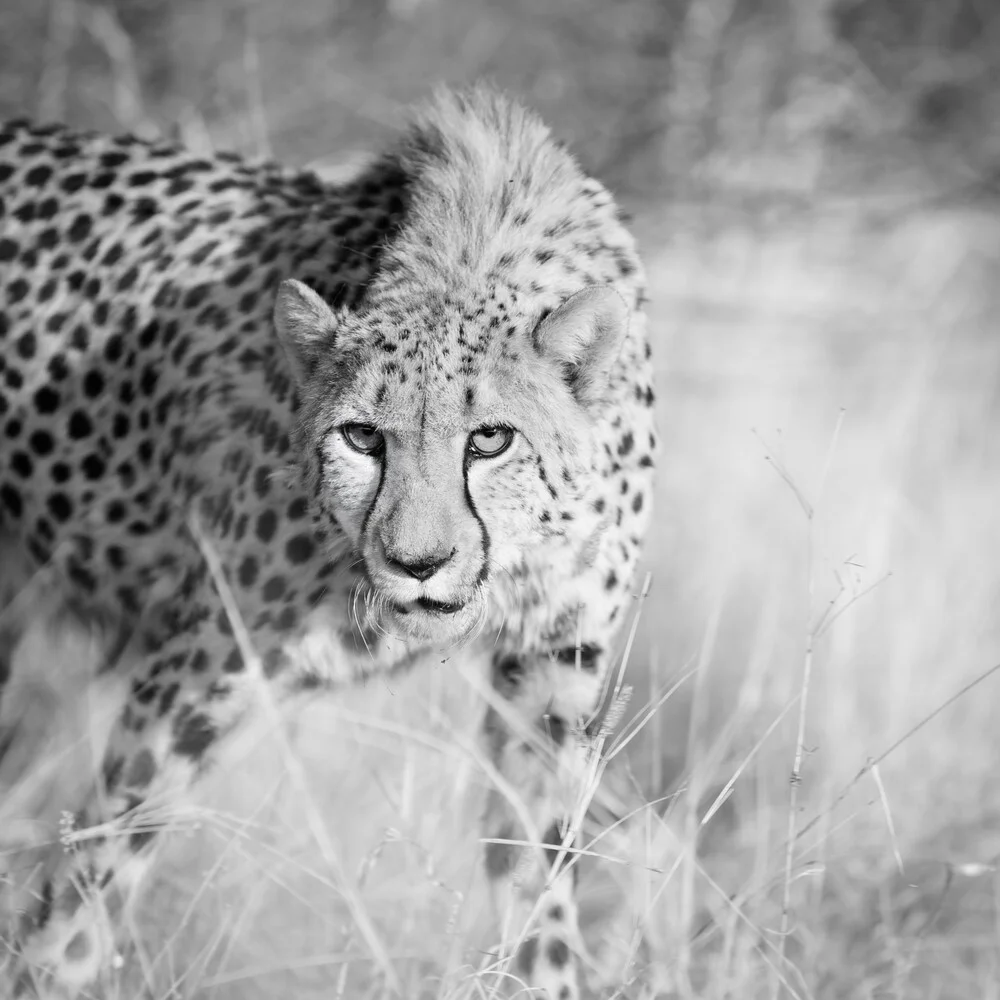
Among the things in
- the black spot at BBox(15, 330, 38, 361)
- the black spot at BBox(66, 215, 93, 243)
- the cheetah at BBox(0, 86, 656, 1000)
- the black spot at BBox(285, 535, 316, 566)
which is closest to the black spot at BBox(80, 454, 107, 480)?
the cheetah at BBox(0, 86, 656, 1000)

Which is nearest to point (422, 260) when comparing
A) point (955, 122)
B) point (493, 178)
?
point (493, 178)

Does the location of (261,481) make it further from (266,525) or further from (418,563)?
(418,563)

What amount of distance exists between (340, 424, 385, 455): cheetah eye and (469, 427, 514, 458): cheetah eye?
5.1 inches

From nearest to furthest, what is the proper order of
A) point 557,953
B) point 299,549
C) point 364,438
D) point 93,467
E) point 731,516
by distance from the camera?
point 364,438, point 299,549, point 557,953, point 93,467, point 731,516

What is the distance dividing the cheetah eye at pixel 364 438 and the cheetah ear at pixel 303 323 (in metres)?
0.17

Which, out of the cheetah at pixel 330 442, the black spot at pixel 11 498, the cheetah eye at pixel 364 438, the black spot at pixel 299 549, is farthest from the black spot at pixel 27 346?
the cheetah eye at pixel 364 438

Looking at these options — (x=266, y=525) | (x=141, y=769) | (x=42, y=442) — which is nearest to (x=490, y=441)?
(x=266, y=525)

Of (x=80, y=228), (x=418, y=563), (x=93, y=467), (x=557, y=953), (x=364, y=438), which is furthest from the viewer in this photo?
(x=80, y=228)

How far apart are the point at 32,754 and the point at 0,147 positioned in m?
1.43

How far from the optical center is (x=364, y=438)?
6.32ft

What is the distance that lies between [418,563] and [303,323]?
Answer: 446 mm

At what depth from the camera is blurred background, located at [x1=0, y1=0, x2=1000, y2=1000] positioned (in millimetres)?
2404

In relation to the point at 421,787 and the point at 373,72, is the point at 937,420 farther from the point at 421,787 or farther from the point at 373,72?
the point at 421,787

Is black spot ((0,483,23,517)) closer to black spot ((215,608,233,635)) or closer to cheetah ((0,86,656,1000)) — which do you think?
cheetah ((0,86,656,1000))
